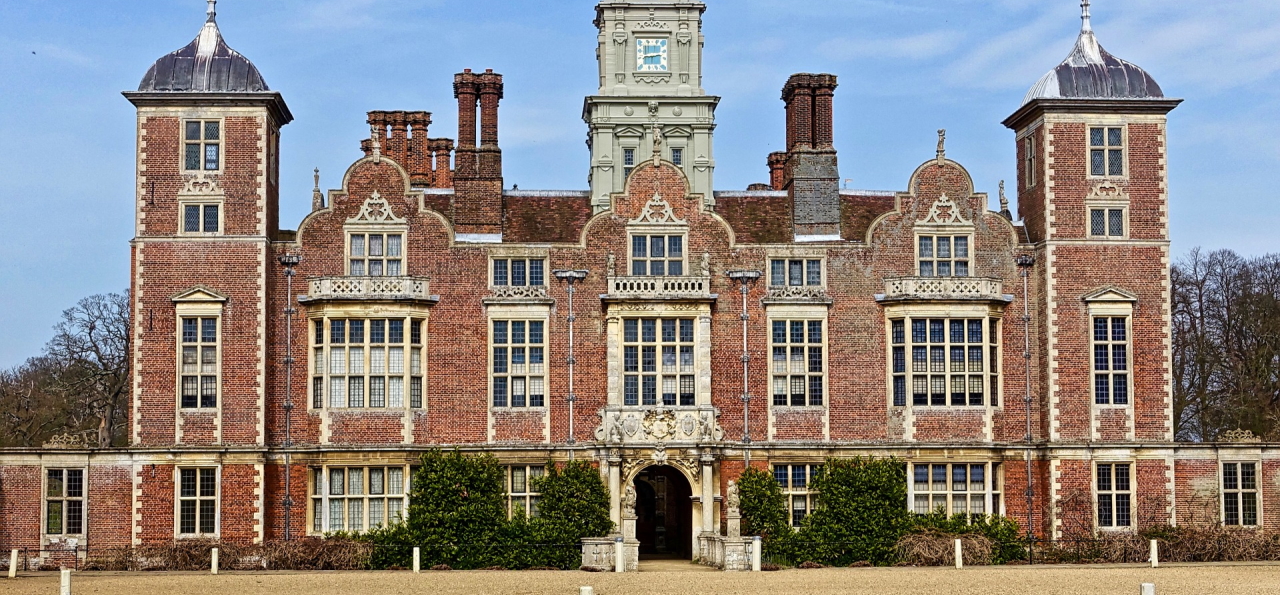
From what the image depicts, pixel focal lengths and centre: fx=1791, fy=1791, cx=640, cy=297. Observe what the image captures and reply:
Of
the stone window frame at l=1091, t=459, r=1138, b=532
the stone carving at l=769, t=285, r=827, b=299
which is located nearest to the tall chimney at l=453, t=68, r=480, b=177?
the stone carving at l=769, t=285, r=827, b=299

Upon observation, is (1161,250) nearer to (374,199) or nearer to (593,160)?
(374,199)

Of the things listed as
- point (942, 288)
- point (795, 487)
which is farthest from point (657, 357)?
point (942, 288)

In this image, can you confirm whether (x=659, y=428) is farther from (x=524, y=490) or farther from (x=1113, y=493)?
(x=1113, y=493)

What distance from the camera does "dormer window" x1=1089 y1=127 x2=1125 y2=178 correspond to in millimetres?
42719

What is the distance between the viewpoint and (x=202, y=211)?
4128 cm

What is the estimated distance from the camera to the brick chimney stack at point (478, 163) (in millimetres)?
42500

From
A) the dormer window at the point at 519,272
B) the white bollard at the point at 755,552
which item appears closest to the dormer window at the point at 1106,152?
the white bollard at the point at 755,552

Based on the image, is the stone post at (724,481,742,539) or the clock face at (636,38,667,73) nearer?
the stone post at (724,481,742,539)

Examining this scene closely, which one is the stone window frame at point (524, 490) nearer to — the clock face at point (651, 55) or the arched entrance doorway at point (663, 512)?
the arched entrance doorway at point (663, 512)

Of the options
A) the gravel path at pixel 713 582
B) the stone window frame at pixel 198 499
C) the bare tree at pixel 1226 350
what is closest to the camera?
the gravel path at pixel 713 582

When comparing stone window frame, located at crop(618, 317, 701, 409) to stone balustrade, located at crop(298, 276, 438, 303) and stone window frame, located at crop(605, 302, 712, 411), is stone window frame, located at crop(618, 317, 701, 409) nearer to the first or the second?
stone window frame, located at crop(605, 302, 712, 411)

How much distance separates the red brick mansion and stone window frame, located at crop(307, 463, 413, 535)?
0.17 feet

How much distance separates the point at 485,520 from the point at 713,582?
286 inches

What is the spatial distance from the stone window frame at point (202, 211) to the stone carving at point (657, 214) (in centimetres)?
950
